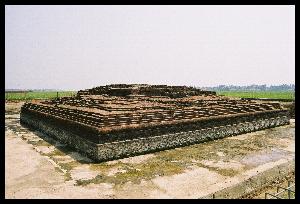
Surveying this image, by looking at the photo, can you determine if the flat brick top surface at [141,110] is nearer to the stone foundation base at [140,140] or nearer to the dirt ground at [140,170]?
the stone foundation base at [140,140]

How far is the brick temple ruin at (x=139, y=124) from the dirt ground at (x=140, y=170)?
0.43 meters

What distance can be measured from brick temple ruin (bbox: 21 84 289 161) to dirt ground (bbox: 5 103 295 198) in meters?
0.43

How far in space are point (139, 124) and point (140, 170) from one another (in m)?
2.45

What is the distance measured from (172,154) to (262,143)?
485 centimetres

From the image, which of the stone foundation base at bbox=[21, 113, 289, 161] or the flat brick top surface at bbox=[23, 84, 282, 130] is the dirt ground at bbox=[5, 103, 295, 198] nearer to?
the stone foundation base at bbox=[21, 113, 289, 161]

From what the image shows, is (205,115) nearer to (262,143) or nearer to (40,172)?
(262,143)

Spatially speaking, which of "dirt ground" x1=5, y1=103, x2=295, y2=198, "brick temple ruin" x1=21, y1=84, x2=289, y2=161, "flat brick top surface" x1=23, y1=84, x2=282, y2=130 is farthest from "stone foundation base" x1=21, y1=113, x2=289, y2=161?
"flat brick top surface" x1=23, y1=84, x2=282, y2=130

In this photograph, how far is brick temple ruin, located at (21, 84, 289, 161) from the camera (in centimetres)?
1056

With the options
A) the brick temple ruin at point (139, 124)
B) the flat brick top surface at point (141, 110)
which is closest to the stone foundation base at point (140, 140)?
the brick temple ruin at point (139, 124)

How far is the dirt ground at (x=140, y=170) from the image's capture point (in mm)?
7515

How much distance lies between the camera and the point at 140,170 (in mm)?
9195

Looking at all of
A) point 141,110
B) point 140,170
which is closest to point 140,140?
point 141,110
